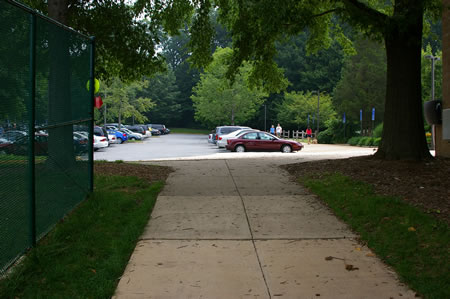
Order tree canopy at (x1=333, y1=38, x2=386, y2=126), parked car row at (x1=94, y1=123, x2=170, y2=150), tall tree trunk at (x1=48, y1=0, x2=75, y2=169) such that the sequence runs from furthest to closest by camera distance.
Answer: tree canopy at (x1=333, y1=38, x2=386, y2=126) < parked car row at (x1=94, y1=123, x2=170, y2=150) < tall tree trunk at (x1=48, y1=0, x2=75, y2=169)

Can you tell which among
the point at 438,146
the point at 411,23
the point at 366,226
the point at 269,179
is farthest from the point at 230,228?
the point at 438,146

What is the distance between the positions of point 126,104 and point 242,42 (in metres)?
40.4

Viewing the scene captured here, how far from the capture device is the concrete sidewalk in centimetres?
441

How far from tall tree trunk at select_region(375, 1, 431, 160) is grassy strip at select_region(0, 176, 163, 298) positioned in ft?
20.1

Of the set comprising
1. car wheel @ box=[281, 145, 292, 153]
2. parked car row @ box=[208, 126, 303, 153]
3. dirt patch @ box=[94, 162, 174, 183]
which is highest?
parked car row @ box=[208, 126, 303, 153]

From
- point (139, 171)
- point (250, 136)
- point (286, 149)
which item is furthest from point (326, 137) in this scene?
point (139, 171)

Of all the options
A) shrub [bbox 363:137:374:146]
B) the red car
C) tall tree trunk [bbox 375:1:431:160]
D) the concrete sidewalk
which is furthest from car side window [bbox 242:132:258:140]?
the concrete sidewalk

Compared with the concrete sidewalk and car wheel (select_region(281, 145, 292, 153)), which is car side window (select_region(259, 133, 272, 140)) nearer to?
car wheel (select_region(281, 145, 292, 153))

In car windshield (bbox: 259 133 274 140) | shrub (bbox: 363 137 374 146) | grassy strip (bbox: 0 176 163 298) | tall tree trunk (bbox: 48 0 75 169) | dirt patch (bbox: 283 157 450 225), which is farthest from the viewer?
shrub (bbox: 363 137 374 146)

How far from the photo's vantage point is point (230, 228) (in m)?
6.48

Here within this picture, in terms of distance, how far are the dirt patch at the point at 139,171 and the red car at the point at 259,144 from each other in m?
14.1

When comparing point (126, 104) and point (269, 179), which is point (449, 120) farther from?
point (126, 104)

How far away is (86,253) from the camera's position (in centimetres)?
528

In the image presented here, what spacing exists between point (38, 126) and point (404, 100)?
8614 mm
